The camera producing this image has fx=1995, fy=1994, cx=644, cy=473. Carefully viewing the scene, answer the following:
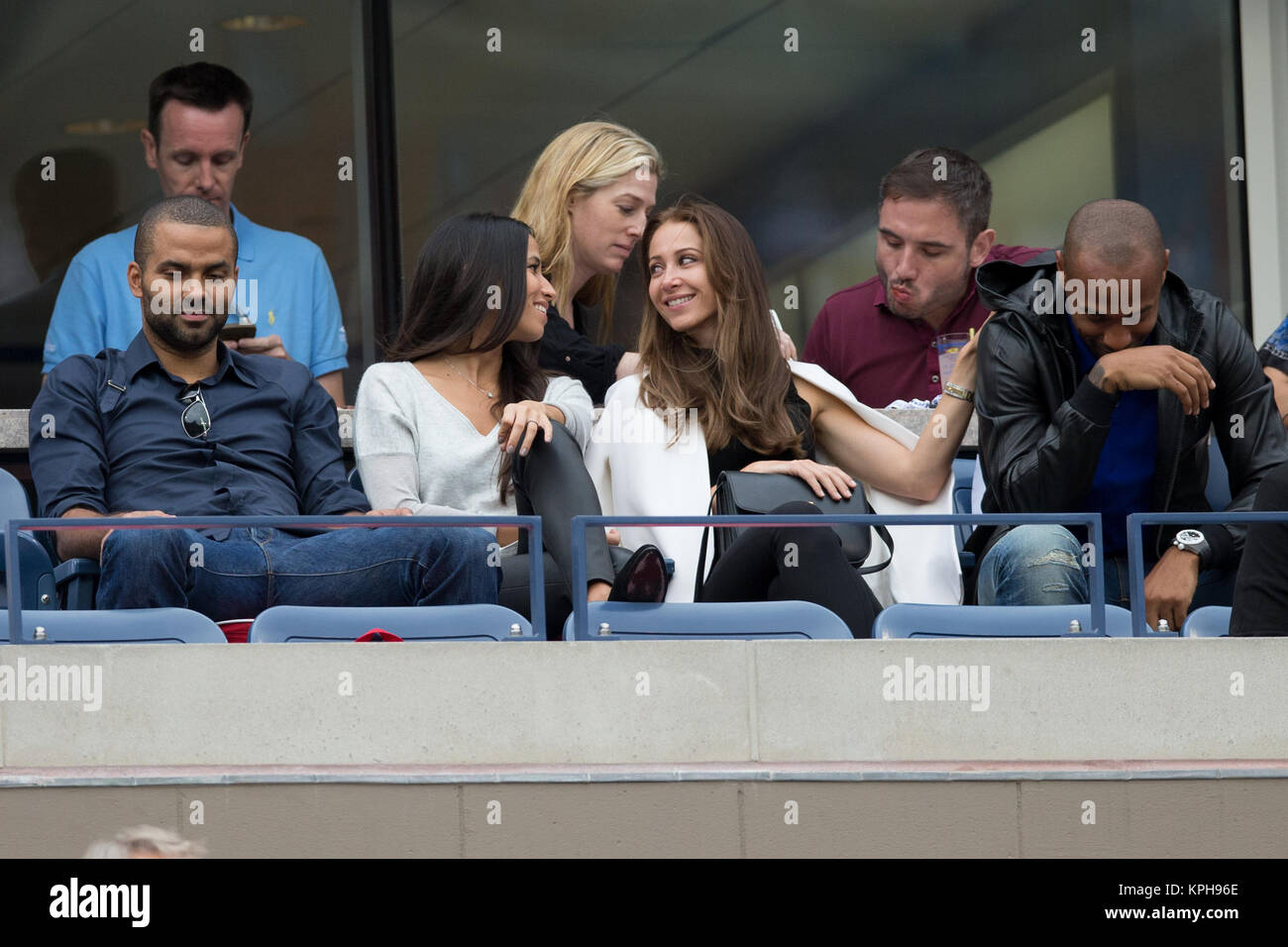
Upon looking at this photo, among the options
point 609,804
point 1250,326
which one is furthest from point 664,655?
point 1250,326

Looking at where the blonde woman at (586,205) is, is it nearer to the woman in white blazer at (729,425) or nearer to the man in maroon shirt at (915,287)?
the woman in white blazer at (729,425)

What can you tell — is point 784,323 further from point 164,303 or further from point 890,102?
point 164,303

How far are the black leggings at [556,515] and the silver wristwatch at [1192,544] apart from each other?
139 centimetres

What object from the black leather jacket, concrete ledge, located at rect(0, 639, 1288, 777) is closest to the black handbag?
the black leather jacket

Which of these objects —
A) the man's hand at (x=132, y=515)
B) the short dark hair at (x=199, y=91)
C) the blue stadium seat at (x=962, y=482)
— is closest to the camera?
the man's hand at (x=132, y=515)

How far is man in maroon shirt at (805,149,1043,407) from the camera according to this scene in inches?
240

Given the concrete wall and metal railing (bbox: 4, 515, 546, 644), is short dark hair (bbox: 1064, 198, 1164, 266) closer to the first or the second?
the concrete wall

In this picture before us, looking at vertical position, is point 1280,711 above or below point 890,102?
below

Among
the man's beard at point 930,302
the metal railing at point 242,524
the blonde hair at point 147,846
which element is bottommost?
the blonde hair at point 147,846

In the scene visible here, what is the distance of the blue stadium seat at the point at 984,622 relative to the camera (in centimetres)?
455

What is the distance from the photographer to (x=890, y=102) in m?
8.01

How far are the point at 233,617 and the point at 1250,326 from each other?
4.81 m

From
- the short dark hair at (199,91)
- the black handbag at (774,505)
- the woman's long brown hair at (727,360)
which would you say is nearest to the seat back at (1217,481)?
the black handbag at (774,505)
